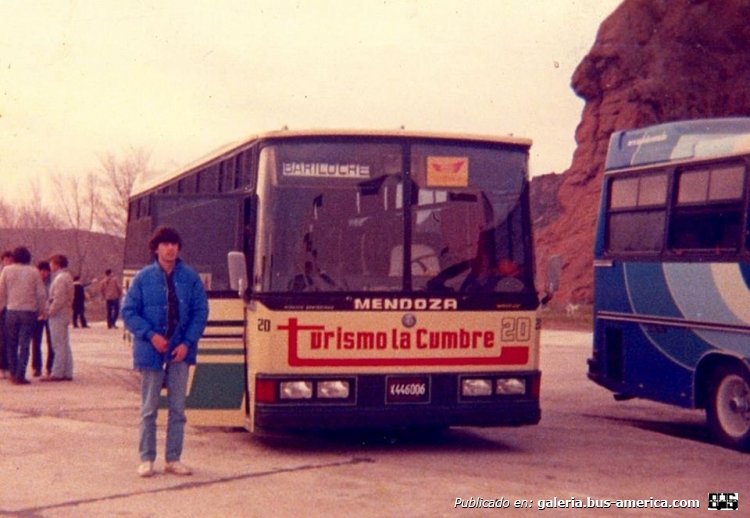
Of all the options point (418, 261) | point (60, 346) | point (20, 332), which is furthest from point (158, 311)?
point (60, 346)

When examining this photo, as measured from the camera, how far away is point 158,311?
10.1m

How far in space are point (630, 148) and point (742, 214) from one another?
9.00 ft

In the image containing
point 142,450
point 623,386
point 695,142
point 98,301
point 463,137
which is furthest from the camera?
point 98,301

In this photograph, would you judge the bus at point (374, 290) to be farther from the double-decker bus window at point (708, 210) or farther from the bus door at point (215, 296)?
the double-decker bus window at point (708, 210)

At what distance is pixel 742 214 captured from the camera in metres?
12.4

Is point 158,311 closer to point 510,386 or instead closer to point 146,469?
point 146,469

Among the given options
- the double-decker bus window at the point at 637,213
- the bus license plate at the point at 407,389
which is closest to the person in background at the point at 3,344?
the double-decker bus window at the point at 637,213

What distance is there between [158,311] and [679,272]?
5.76 metres

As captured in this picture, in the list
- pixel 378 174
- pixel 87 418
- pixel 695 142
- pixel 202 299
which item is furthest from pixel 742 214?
pixel 87 418

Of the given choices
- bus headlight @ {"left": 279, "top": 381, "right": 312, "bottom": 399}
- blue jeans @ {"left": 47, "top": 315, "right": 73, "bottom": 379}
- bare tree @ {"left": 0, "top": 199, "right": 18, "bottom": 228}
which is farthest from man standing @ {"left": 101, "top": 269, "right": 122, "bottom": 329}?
bare tree @ {"left": 0, "top": 199, "right": 18, "bottom": 228}

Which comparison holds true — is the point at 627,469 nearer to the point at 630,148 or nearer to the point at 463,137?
the point at 463,137

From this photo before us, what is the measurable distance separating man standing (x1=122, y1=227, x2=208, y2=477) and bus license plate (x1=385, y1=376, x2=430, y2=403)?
193cm

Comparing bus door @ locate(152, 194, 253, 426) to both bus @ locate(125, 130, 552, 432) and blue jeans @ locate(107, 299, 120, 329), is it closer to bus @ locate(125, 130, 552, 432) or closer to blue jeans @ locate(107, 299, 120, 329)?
bus @ locate(125, 130, 552, 432)

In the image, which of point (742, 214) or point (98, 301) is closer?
point (742, 214)
